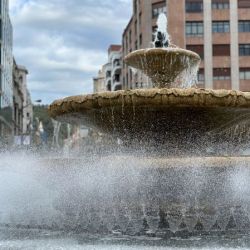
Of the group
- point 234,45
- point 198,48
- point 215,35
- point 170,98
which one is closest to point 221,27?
point 215,35

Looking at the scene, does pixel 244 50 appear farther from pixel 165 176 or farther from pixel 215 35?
pixel 165 176

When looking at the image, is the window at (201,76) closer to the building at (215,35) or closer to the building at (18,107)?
the building at (215,35)

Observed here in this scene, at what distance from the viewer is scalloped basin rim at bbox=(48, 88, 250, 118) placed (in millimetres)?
6688

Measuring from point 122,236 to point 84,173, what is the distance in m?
1.66

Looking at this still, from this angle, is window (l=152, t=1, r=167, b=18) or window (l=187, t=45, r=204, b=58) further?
window (l=152, t=1, r=167, b=18)

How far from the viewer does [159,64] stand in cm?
960

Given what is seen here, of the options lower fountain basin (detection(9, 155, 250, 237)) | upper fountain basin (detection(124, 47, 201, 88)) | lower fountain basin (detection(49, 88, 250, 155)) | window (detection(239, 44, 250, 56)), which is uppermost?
window (detection(239, 44, 250, 56))

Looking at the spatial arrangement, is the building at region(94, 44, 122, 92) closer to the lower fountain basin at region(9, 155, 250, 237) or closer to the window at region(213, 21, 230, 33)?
the window at region(213, 21, 230, 33)

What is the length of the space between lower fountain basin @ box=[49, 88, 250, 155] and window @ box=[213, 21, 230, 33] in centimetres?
4721

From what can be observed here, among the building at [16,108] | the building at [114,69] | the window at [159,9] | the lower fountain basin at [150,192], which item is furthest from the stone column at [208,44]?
the lower fountain basin at [150,192]

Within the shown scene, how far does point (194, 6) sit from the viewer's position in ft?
180

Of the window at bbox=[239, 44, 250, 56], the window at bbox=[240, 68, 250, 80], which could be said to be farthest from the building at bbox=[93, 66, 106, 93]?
the window at bbox=[240, 68, 250, 80]

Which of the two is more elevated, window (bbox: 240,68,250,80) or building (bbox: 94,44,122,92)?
building (bbox: 94,44,122,92)

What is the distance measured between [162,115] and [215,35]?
4897cm
